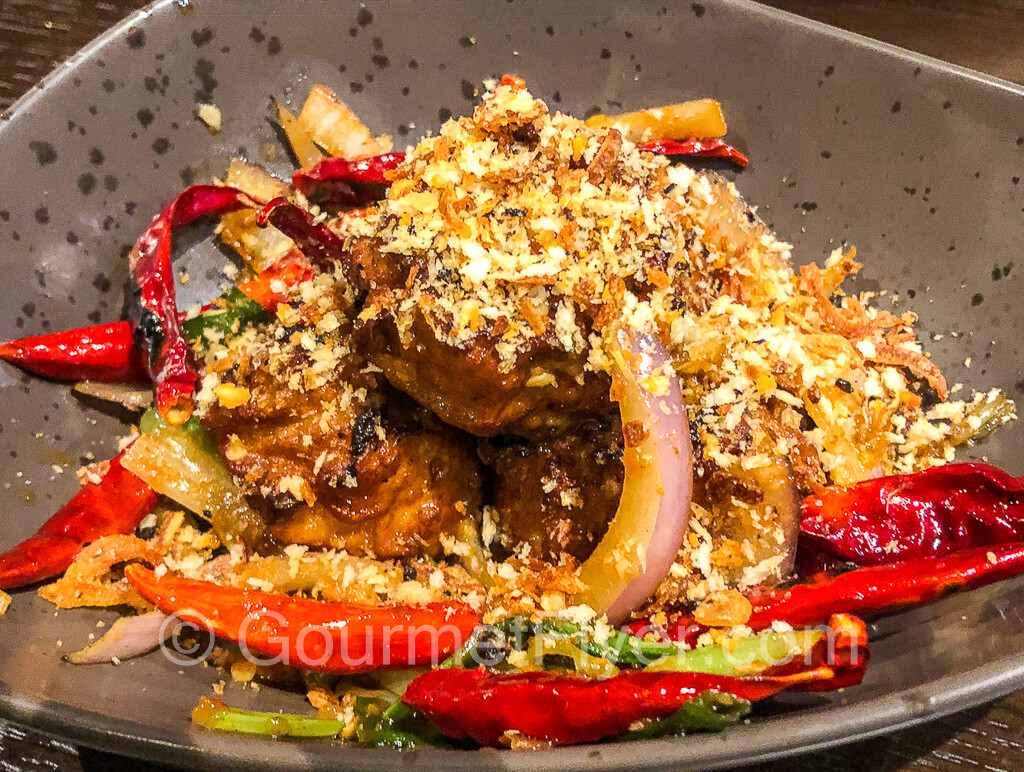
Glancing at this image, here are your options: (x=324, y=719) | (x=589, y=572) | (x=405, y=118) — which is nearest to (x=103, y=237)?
(x=405, y=118)

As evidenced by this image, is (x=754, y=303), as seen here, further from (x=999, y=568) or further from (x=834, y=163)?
(x=999, y=568)

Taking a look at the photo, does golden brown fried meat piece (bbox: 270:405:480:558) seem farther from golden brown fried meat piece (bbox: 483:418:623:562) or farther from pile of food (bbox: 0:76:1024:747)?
golden brown fried meat piece (bbox: 483:418:623:562)

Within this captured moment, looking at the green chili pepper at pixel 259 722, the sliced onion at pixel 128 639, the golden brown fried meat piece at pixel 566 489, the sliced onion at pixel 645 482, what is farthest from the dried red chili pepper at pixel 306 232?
the green chili pepper at pixel 259 722

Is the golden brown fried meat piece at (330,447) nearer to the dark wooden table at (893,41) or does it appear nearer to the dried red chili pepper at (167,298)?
the dried red chili pepper at (167,298)

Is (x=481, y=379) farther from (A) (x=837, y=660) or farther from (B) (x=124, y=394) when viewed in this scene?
(B) (x=124, y=394)

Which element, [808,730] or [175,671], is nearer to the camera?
[808,730]

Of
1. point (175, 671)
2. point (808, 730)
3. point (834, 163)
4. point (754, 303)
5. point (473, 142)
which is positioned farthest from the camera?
point (834, 163)

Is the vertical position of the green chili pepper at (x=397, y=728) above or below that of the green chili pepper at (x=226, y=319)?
below
